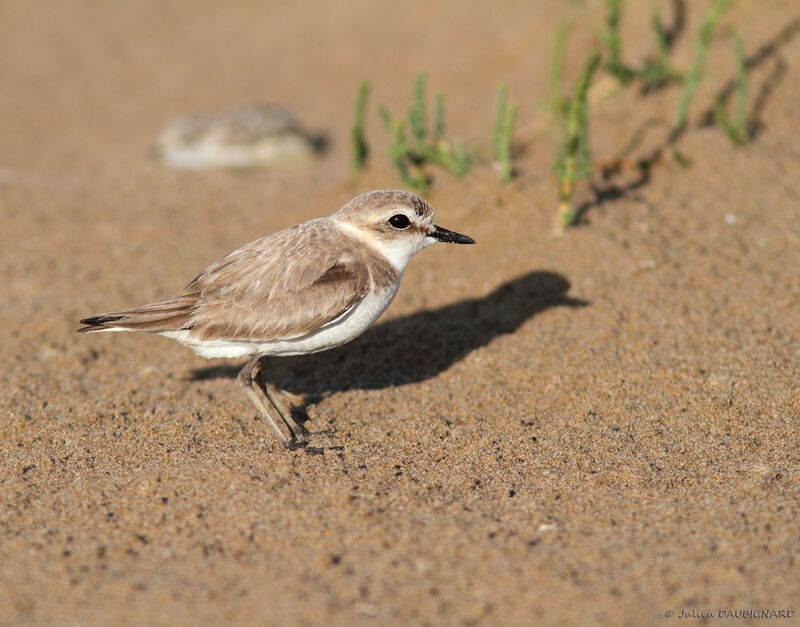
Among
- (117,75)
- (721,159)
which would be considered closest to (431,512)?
(721,159)

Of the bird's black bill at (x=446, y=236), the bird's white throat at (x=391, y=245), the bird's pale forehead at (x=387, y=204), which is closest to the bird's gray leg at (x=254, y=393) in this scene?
the bird's white throat at (x=391, y=245)

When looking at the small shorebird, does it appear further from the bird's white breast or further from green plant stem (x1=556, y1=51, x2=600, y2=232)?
green plant stem (x1=556, y1=51, x2=600, y2=232)

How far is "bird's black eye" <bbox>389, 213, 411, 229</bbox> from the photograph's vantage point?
5.05 m

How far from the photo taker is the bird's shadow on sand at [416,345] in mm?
5707

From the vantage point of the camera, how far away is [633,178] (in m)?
7.45

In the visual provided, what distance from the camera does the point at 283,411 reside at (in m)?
5.09

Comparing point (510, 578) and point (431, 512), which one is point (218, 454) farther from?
point (510, 578)

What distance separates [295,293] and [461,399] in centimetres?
137

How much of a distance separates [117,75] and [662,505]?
12084mm

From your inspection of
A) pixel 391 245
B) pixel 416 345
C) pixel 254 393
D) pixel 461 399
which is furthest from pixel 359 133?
pixel 254 393

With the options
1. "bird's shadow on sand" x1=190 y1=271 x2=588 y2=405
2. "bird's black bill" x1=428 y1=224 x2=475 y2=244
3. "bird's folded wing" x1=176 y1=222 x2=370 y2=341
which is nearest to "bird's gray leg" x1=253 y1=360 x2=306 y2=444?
"bird's shadow on sand" x1=190 y1=271 x2=588 y2=405

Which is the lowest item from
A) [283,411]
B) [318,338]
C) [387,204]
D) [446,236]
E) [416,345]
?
[416,345]

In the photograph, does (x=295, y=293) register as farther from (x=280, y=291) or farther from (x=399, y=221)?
(x=399, y=221)

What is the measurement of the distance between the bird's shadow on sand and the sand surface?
0.03m
